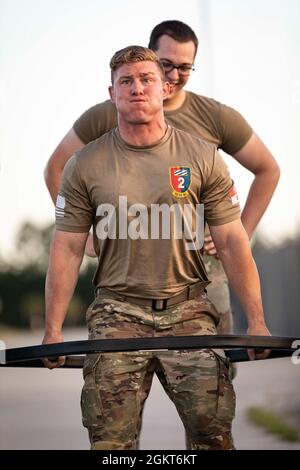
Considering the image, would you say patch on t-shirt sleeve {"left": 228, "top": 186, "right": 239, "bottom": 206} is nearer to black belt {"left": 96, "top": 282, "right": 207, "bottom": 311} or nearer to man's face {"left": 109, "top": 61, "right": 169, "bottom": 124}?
black belt {"left": 96, "top": 282, "right": 207, "bottom": 311}

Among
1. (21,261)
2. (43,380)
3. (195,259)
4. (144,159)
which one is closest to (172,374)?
(195,259)

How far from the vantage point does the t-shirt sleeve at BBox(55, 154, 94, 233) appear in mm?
5998

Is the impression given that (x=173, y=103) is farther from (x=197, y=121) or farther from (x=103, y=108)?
(x=103, y=108)

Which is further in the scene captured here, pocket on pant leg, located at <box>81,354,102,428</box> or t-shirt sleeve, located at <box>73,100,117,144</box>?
t-shirt sleeve, located at <box>73,100,117,144</box>

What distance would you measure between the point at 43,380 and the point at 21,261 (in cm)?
5646

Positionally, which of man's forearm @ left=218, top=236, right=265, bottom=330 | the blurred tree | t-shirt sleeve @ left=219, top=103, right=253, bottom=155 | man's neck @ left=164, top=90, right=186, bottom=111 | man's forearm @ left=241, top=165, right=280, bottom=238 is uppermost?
the blurred tree

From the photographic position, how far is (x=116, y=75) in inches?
233

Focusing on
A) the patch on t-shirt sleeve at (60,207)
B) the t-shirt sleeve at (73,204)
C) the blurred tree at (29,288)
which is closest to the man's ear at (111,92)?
the t-shirt sleeve at (73,204)

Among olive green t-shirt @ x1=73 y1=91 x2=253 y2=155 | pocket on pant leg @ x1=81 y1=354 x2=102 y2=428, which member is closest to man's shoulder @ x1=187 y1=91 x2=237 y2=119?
olive green t-shirt @ x1=73 y1=91 x2=253 y2=155

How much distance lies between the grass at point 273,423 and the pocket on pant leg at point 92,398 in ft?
17.6

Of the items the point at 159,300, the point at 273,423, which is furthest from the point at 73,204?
the point at 273,423

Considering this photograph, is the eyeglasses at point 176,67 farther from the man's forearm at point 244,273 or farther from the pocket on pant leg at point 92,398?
the pocket on pant leg at point 92,398

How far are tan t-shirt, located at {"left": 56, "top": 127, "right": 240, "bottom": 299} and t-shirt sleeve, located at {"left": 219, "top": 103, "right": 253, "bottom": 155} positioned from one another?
1.16 meters

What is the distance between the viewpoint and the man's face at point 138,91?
5824 millimetres
